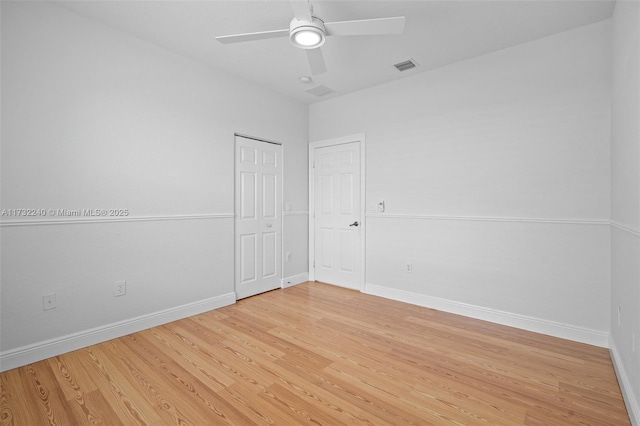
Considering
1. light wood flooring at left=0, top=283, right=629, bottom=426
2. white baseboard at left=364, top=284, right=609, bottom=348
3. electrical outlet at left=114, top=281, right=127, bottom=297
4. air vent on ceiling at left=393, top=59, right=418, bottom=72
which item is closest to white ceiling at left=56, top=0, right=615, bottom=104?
air vent on ceiling at left=393, top=59, right=418, bottom=72

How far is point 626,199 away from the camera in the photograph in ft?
6.28

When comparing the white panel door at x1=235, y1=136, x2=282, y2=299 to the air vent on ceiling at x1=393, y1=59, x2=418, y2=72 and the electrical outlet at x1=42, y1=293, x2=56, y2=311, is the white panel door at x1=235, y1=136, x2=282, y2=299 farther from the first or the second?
the air vent on ceiling at x1=393, y1=59, x2=418, y2=72

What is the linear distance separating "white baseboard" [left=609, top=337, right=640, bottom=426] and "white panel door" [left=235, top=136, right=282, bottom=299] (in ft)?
11.4

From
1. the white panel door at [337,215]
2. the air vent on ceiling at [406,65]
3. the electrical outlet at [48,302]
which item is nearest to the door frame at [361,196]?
the white panel door at [337,215]

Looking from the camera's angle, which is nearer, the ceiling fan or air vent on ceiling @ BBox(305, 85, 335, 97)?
the ceiling fan

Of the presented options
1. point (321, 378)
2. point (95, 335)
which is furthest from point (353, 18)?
point (95, 335)

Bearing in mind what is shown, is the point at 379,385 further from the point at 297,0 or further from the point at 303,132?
the point at 303,132

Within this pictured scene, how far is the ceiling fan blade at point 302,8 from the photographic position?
1.92 metres

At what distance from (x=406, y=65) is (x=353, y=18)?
108cm

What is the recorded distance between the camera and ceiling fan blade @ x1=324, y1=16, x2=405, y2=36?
1.98 meters

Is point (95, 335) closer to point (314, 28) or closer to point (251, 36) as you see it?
point (251, 36)

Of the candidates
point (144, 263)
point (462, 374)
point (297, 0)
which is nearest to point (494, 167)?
point (462, 374)

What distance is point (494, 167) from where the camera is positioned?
10.0 feet

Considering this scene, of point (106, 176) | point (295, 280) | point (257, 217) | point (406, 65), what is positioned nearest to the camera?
point (106, 176)
